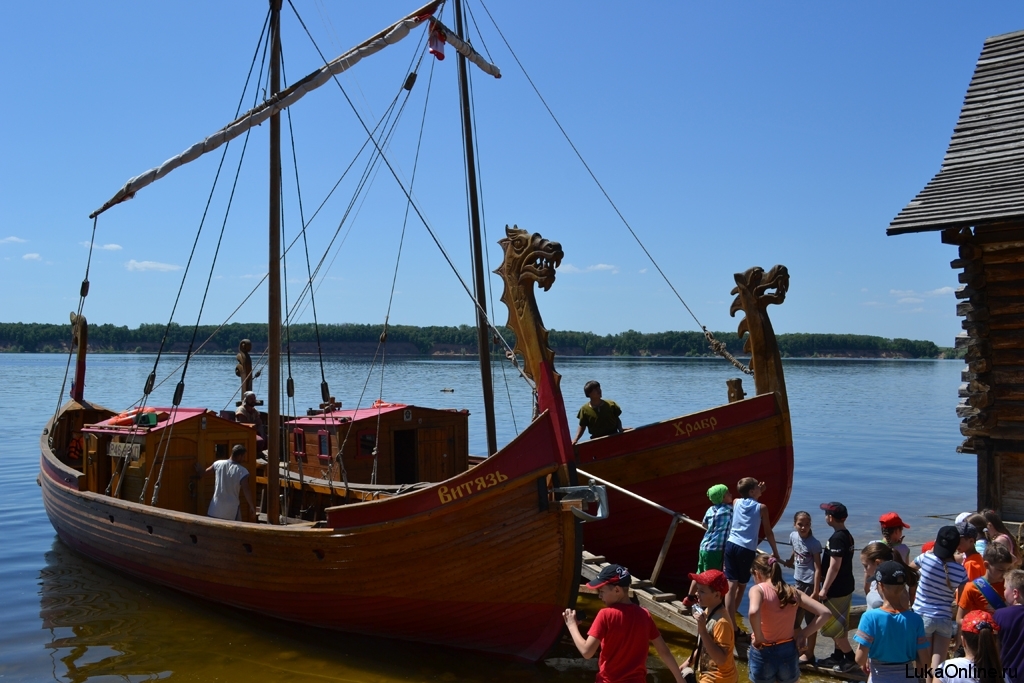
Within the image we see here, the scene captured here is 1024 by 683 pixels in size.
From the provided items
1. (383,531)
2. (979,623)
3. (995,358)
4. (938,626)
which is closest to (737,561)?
(938,626)

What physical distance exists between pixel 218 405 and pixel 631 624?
44542 mm

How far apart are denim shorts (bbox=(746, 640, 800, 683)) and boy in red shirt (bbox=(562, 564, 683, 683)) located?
0.63 m

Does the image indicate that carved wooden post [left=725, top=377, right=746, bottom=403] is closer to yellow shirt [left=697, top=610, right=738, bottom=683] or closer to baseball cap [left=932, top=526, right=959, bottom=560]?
baseball cap [left=932, top=526, right=959, bottom=560]

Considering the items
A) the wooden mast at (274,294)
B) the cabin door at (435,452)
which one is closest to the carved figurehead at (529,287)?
the wooden mast at (274,294)

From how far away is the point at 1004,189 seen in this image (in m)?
12.7

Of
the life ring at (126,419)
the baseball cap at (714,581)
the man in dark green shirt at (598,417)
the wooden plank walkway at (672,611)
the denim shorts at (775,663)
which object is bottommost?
the wooden plank walkway at (672,611)

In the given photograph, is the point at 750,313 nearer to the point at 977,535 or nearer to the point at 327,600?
the point at 977,535

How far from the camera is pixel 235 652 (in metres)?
10.3

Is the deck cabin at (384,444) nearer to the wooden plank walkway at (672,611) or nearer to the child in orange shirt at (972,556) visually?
the wooden plank walkway at (672,611)

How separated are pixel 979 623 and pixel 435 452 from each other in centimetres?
989

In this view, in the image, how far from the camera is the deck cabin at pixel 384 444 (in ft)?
45.3

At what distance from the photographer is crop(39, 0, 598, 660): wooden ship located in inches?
366

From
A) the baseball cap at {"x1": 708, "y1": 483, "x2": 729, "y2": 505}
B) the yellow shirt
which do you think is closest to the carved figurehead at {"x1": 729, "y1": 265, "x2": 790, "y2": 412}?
the baseball cap at {"x1": 708, "y1": 483, "x2": 729, "y2": 505}

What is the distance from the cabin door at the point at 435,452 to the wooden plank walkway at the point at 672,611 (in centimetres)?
427
